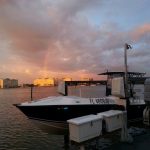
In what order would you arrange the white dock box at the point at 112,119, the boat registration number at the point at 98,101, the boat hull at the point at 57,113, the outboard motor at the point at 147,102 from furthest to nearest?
the outboard motor at the point at 147,102
the boat registration number at the point at 98,101
the boat hull at the point at 57,113
the white dock box at the point at 112,119

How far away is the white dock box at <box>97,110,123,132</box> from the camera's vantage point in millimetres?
12812

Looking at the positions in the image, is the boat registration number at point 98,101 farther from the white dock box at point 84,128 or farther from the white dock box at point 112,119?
the white dock box at point 84,128

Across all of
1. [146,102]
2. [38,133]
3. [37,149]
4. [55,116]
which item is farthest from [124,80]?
[38,133]

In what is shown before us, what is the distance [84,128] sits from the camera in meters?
11.2

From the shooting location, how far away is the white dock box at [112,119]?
12.8 metres

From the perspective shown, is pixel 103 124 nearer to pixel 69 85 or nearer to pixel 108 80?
pixel 69 85

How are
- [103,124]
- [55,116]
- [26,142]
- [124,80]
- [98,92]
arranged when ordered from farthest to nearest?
[98,92] < [26,142] < [55,116] < [124,80] < [103,124]

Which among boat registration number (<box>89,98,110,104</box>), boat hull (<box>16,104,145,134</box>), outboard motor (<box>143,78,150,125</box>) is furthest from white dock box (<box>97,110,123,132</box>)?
outboard motor (<box>143,78,150,125</box>)

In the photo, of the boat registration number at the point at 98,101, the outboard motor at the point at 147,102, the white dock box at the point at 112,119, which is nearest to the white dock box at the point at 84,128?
the white dock box at the point at 112,119

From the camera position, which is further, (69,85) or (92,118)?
(69,85)

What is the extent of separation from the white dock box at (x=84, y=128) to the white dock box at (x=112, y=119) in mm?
885

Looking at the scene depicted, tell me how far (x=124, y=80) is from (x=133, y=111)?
18.8ft

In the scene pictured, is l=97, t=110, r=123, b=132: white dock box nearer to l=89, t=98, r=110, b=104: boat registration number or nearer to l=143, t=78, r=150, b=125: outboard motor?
l=89, t=98, r=110, b=104: boat registration number

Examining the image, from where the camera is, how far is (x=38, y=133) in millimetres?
22312
